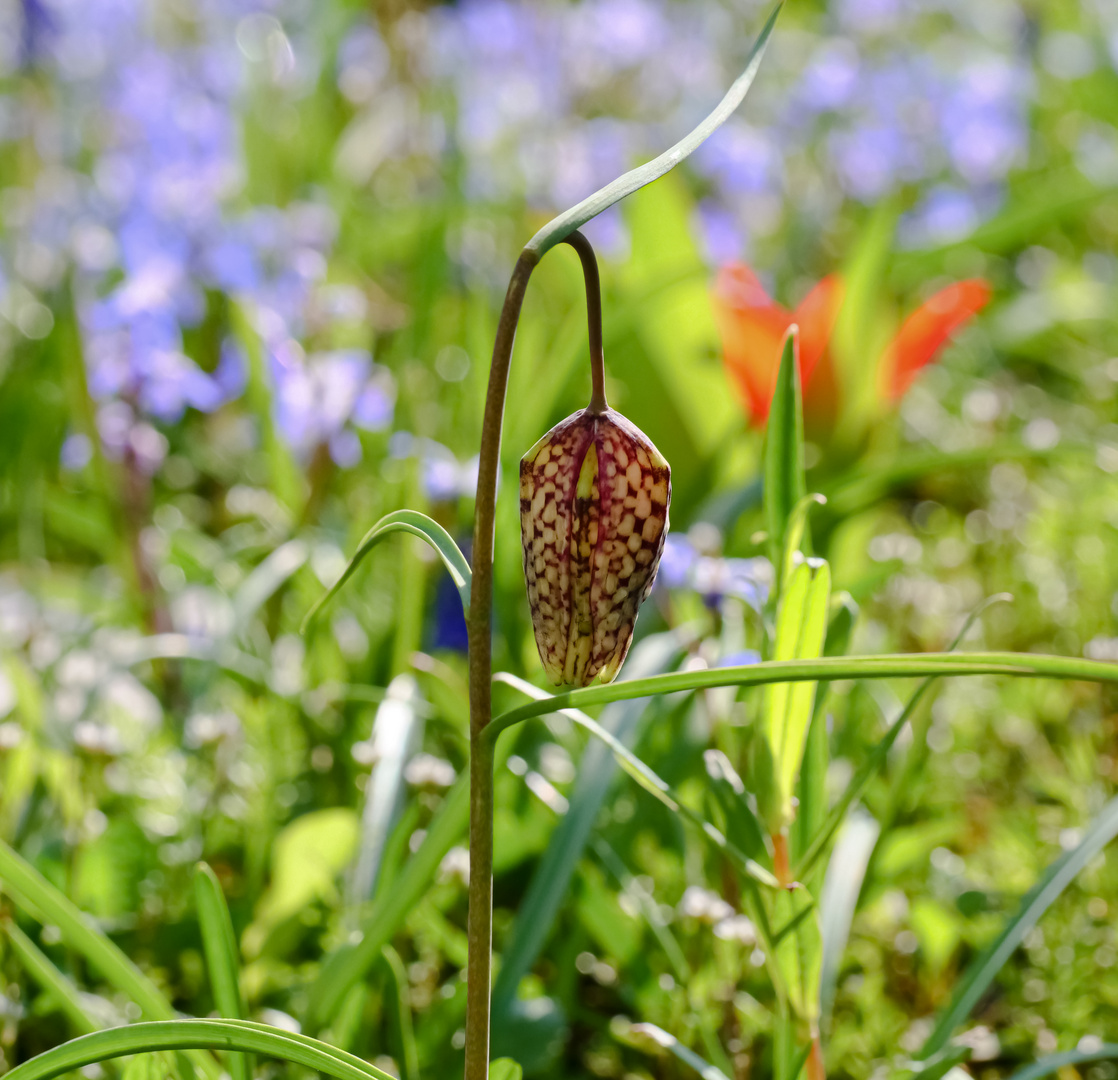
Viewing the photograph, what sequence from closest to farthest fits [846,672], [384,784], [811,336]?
[846,672], [384,784], [811,336]

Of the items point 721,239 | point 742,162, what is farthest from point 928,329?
point 742,162

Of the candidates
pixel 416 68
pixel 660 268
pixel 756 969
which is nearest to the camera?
pixel 756 969

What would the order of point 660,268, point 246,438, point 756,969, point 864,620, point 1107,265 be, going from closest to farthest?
point 756,969
point 864,620
point 660,268
point 246,438
point 1107,265

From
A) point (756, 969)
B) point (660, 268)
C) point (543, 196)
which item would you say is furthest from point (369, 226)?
point (756, 969)

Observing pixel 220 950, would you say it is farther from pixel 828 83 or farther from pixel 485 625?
pixel 828 83

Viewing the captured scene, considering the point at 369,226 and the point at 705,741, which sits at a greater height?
the point at 369,226

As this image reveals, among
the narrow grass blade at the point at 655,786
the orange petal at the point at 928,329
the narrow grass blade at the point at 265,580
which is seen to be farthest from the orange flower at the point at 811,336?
the narrow grass blade at the point at 655,786

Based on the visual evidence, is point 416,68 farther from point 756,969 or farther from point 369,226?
point 756,969
